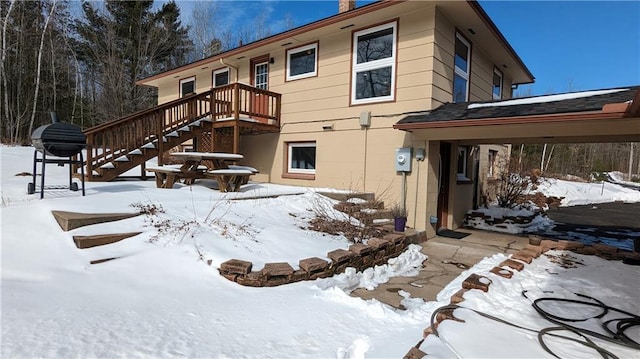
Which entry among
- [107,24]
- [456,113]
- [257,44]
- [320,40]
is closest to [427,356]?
[456,113]

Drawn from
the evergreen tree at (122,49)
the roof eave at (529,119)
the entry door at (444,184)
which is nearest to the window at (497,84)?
the entry door at (444,184)

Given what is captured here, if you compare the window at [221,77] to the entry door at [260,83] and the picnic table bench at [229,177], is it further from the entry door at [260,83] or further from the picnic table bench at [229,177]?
the picnic table bench at [229,177]

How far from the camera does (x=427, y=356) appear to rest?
6.49 feet

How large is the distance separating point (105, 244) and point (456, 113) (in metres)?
5.78

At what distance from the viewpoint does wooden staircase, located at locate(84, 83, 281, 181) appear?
697cm

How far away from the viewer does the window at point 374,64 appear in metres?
7.06

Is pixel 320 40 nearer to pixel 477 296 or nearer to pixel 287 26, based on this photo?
pixel 477 296

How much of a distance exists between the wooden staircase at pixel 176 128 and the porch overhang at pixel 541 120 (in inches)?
171

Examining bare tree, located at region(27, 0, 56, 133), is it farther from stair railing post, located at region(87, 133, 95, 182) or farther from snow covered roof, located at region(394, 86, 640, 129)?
snow covered roof, located at region(394, 86, 640, 129)

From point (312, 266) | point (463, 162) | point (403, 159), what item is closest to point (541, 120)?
point (403, 159)

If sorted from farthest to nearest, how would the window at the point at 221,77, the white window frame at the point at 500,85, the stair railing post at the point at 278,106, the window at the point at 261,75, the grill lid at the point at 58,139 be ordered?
the window at the point at 221,77 < the white window frame at the point at 500,85 < the window at the point at 261,75 < the stair railing post at the point at 278,106 < the grill lid at the point at 58,139

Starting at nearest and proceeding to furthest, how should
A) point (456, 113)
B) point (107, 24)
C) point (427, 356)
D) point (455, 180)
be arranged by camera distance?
point (427, 356)
point (456, 113)
point (455, 180)
point (107, 24)

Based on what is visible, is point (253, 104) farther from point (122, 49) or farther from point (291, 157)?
point (122, 49)

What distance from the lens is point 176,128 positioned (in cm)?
848
